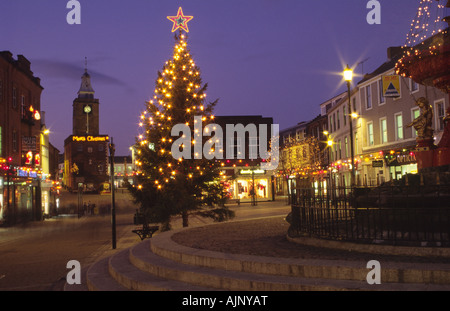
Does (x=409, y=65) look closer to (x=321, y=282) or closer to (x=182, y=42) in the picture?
(x=321, y=282)

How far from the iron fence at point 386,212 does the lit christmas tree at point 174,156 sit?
39.6 feet

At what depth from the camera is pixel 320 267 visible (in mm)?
6934

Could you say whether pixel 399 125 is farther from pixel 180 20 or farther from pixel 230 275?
pixel 230 275

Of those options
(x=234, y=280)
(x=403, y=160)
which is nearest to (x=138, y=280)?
(x=234, y=280)

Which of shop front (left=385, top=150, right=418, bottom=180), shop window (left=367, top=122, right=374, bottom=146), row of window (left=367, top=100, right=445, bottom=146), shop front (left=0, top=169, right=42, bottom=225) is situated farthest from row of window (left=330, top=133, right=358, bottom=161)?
shop front (left=0, top=169, right=42, bottom=225)

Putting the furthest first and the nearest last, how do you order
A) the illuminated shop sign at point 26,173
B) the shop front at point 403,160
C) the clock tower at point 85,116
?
1. the clock tower at point 85,116
2. the illuminated shop sign at point 26,173
3. the shop front at point 403,160

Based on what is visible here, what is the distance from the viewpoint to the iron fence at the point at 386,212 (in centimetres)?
808

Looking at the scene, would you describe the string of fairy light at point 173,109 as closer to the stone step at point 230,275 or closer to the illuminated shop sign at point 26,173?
the stone step at point 230,275

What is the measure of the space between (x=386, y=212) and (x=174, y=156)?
1437 cm

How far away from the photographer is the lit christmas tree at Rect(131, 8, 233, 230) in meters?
21.9

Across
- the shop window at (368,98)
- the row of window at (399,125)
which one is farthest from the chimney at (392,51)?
the row of window at (399,125)

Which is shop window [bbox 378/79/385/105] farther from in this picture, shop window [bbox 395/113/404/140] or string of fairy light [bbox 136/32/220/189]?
string of fairy light [bbox 136/32/220/189]
